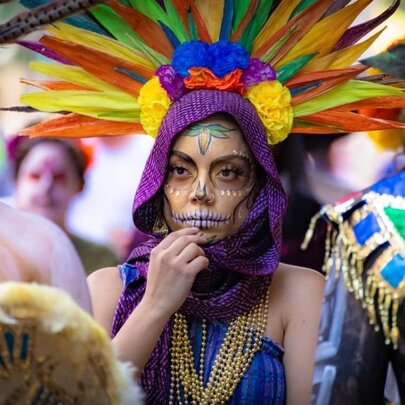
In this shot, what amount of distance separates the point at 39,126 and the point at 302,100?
32.0 inches

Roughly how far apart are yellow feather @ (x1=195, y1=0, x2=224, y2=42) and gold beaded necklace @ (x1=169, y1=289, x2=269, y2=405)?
2.70 feet

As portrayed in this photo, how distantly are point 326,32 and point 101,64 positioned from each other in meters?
0.68

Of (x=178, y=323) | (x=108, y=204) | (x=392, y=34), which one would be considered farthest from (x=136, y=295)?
(x=108, y=204)

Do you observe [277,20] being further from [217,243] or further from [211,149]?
[217,243]

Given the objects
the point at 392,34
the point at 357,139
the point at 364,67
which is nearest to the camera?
the point at 364,67

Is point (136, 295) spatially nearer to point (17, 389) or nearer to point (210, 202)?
point (210, 202)

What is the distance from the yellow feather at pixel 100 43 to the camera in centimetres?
322

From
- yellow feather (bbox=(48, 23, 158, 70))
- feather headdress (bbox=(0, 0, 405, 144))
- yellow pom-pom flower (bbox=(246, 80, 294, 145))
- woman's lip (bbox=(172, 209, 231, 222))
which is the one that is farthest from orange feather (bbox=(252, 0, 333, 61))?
woman's lip (bbox=(172, 209, 231, 222))

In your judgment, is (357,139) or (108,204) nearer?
(357,139)

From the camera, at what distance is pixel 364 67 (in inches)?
128

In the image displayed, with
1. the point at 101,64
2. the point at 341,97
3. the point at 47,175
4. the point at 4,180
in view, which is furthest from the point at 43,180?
the point at 341,97

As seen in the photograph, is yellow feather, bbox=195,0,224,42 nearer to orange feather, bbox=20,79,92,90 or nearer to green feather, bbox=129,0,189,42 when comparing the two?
green feather, bbox=129,0,189,42

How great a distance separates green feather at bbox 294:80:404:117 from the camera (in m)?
3.27

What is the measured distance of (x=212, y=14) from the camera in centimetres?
319
